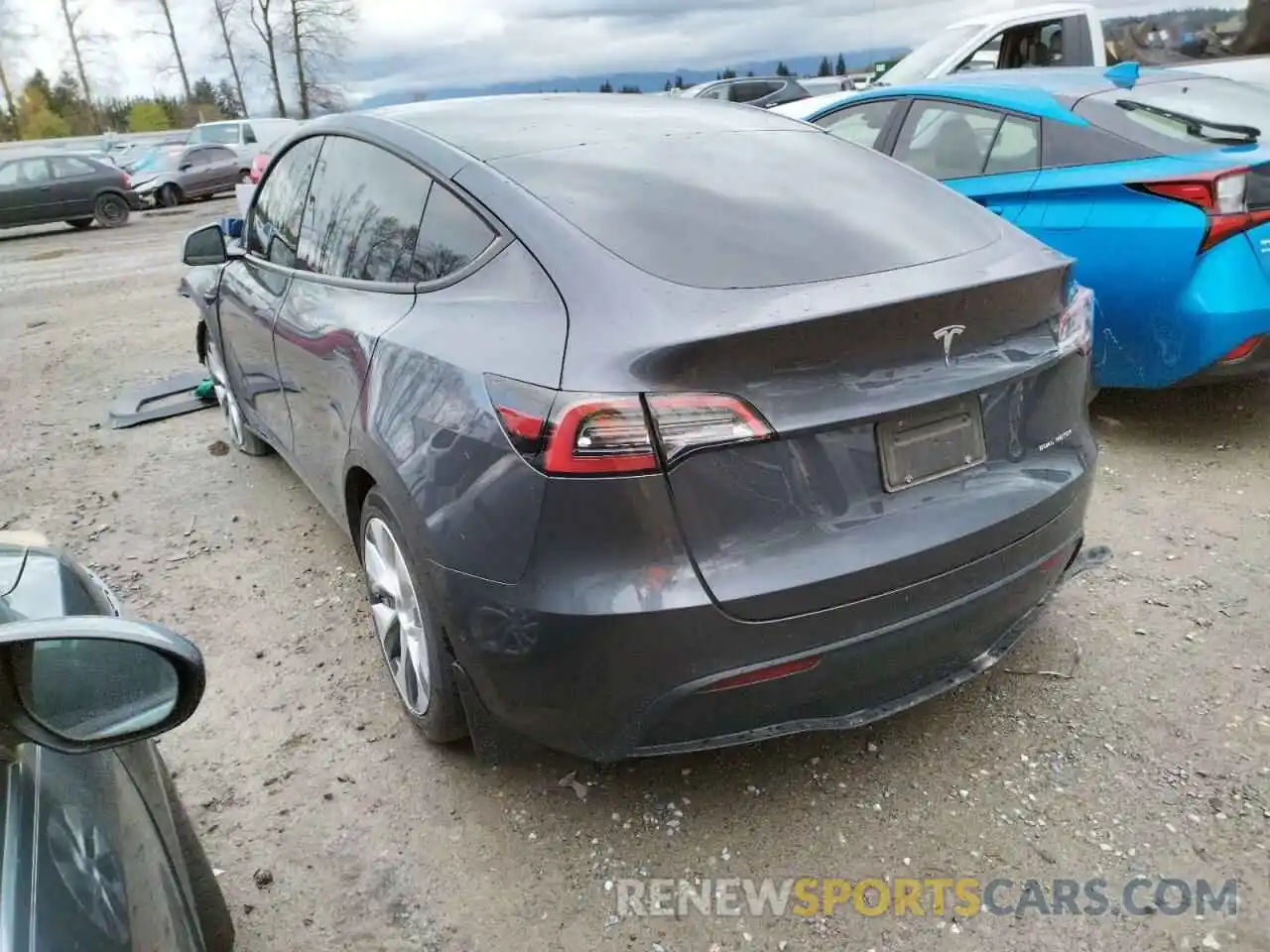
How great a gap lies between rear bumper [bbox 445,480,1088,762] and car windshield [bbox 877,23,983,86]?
7.94 m

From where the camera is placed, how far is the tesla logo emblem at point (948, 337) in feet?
7.01

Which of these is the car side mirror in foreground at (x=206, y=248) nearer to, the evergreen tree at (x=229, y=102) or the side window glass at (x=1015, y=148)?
the side window glass at (x=1015, y=148)

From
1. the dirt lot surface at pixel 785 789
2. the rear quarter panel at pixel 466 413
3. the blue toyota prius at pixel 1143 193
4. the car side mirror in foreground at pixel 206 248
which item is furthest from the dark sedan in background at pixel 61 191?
the rear quarter panel at pixel 466 413

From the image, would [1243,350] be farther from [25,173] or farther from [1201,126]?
[25,173]

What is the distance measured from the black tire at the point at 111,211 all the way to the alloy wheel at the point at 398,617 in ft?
62.0

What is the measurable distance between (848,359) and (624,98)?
1839 millimetres

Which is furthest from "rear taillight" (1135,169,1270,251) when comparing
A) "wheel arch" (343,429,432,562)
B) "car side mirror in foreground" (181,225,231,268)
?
"car side mirror in foreground" (181,225,231,268)

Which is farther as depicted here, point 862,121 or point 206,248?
point 862,121

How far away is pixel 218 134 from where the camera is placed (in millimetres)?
24484

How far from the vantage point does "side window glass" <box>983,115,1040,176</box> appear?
4602mm

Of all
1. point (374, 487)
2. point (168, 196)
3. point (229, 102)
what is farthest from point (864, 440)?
point (229, 102)

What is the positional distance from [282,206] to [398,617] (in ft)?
6.06

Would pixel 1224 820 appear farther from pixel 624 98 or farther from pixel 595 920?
pixel 624 98

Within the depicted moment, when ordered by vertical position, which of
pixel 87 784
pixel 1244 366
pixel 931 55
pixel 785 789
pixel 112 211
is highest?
pixel 931 55
